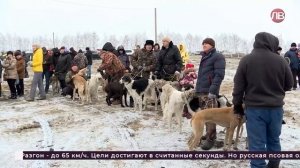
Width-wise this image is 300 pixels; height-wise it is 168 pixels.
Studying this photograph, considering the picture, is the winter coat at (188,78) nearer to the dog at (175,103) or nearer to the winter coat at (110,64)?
the dog at (175,103)

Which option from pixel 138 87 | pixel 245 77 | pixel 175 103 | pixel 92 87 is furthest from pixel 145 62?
pixel 245 77

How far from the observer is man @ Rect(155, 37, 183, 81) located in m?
9.28

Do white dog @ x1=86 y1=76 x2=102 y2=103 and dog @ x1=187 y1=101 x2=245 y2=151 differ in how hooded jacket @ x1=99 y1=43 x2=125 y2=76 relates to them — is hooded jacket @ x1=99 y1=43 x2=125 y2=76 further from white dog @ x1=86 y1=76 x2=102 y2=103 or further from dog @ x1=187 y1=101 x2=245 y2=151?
dog @ x1=187 y1=101 x2=245 y2=151

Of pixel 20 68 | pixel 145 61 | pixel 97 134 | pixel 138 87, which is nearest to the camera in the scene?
pixel 97 134

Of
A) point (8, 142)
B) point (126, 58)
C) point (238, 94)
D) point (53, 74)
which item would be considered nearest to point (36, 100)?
point (53, 74)

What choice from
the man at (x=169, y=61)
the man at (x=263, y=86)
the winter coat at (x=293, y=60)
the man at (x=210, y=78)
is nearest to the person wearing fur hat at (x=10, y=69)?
the man at (x=169, y=61)

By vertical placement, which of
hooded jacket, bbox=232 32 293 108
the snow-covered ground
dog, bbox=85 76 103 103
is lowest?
the snow-covered ground

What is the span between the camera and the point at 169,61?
373 inches

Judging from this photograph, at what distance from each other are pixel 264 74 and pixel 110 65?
24.1 ft

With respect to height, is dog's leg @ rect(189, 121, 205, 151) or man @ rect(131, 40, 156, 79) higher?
man @ rect(131, 40, 156, 79)

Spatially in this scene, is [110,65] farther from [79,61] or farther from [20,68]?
[20,68]

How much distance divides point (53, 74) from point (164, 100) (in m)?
7.47

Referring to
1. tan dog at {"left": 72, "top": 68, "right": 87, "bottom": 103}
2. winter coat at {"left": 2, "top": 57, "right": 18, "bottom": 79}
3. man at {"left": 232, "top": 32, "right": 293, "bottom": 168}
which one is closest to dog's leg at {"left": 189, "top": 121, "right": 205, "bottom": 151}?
man at {"left": 232, "top": 32, "right": 293, "bottom": 168}

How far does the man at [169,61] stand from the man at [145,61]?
0.94m
